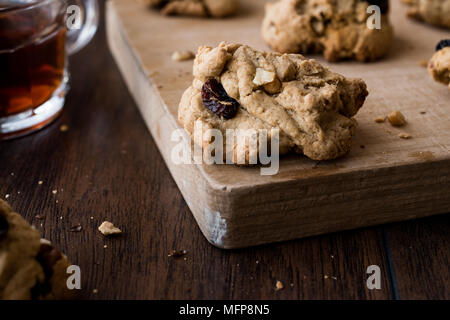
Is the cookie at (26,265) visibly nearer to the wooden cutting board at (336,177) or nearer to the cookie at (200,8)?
the wooden cutting board at (336,177)

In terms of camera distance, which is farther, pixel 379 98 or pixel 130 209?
pixel 379 98

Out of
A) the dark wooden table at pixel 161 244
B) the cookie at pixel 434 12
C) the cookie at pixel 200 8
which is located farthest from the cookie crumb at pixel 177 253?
the cookie at pixel 434 12

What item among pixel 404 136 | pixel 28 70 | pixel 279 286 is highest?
pixel 28 70

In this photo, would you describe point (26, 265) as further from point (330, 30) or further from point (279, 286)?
point (330, 30)

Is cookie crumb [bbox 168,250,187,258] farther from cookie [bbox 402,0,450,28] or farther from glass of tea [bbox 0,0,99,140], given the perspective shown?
cookie [bbox 402,0,450,28]

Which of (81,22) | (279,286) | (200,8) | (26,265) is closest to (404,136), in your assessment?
(279,286)

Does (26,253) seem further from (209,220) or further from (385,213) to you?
(385,213)

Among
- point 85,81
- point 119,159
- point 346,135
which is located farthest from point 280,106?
point 85,81
